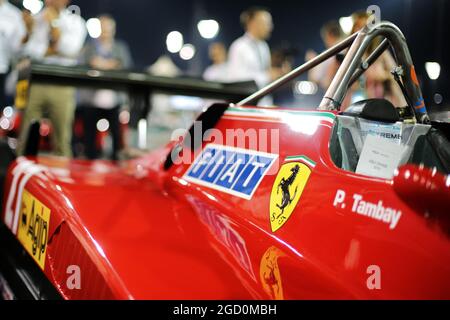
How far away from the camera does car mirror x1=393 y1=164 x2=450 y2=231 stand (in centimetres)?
104

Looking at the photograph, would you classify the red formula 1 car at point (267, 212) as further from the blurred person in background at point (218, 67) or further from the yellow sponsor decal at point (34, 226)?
the blurred person in background at point (218, 67)

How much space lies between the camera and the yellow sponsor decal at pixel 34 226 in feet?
5.61

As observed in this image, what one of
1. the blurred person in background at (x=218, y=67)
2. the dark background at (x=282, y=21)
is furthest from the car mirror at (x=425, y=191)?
the blurred person in background at (x=218, y=67)

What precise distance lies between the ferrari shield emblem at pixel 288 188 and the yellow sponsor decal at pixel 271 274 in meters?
0.09

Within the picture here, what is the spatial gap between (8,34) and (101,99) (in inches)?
37.3

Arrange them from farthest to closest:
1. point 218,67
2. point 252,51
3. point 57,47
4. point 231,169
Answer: point 218,67 → point 252,51 → point 57,47 → point 231,169

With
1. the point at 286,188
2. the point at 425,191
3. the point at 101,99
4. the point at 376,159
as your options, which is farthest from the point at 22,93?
the point at 425,191

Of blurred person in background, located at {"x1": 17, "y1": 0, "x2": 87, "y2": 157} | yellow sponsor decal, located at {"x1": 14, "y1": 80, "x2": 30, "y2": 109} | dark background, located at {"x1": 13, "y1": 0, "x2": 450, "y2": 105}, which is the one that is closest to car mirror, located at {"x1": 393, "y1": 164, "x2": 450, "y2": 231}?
dark background, located at {"x1": 13, "y1": 0, "x2": 450, "y2": 105}

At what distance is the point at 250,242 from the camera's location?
1461 mm

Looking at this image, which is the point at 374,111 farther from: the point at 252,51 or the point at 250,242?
the point at 252,51

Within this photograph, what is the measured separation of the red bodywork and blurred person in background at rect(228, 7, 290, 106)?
9.53 ft

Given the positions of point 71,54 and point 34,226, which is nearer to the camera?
point 34,226

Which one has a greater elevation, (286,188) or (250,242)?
(286,188)
